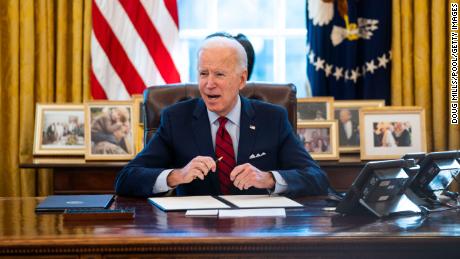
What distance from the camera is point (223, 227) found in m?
2.15

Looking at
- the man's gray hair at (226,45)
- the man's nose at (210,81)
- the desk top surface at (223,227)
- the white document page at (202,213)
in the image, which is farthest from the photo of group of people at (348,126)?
the white document page at (202,213)

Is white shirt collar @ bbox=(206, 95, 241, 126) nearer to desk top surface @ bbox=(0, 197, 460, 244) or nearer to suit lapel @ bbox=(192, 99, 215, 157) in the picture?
suit lapel @ bbox=(192, 99, 215, 157)

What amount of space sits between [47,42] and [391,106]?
234 cm

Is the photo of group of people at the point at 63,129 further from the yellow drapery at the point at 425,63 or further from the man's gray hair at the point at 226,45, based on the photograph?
the yellow drapery at the point at 425,63

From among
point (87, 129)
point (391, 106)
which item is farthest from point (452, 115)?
point (87, 129)

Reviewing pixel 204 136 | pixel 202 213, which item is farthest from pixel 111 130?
pixel 202 213

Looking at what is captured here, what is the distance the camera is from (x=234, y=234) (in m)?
2.03

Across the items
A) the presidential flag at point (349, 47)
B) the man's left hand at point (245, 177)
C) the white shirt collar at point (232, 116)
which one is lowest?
the man's left hand at point (245, 177)

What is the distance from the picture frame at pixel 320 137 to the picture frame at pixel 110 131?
1.06 metres

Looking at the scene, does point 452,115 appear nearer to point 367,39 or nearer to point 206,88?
point 367,39

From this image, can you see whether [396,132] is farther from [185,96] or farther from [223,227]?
[223,227]

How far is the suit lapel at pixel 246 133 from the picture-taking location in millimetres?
3111

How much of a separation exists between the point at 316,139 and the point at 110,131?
4.22 feet

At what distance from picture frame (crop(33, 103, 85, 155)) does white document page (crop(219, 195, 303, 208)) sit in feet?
7.05
